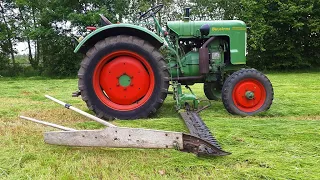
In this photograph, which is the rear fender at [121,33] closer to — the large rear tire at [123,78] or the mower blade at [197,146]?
the large rear tire at [123,78]

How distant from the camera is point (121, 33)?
381cm

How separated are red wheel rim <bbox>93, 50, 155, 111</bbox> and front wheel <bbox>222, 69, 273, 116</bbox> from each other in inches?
39.4

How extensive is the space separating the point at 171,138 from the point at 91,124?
142 cm

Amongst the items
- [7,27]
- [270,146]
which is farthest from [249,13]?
[270,146]

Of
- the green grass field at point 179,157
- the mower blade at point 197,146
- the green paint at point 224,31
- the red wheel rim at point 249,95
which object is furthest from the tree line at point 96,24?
the mower blade at point 197,146

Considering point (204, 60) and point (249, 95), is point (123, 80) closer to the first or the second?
point (204, 60)

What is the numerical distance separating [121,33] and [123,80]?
0.59 meters

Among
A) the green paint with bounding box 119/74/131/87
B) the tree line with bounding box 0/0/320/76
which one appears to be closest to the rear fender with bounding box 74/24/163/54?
the green paint with bounding box 119/74/131/87

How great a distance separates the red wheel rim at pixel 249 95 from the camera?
396 cm

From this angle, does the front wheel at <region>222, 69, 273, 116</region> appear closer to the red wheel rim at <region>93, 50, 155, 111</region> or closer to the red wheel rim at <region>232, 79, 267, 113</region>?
the red wheel rim at <region>232, 79, 267, 113</region>

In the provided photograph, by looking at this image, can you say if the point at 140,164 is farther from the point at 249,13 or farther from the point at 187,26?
the point at 249,13

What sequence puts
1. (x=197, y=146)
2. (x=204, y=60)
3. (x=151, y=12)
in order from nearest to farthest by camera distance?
(x=197, y=146)
(x=204, y=60)
(x=151, y=12)

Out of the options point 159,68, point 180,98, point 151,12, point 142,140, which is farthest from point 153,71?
point 142,140

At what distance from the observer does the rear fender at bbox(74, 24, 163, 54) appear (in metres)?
3.66
